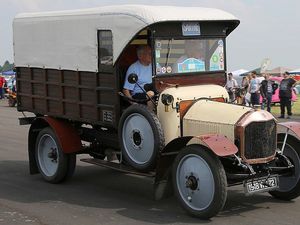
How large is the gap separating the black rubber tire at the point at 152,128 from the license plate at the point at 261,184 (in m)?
1.14

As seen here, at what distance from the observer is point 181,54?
7.11 metres

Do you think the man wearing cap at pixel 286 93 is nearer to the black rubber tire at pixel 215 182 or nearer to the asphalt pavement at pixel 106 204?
the asphalt pavement at pixel 106 204

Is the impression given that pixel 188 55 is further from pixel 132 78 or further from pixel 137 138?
pixel 137 138

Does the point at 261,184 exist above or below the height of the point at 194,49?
below

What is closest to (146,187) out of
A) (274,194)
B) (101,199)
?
(101,199)

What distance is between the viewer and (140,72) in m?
7.04

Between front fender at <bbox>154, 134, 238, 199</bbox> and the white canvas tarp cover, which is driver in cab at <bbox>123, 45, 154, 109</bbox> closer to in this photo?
the white canvas tarp cover

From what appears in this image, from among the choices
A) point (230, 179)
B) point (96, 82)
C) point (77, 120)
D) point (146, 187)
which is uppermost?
point (96, 82)

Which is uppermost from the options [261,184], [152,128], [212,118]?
[212,118]

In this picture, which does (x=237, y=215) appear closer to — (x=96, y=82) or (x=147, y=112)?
(x=147, y=112)

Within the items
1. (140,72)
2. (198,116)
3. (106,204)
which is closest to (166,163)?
(198,116)

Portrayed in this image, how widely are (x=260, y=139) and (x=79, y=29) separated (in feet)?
10.2

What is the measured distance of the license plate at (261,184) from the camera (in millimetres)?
5949

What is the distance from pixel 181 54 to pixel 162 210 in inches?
82.7
